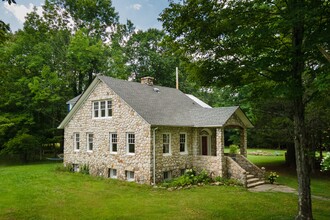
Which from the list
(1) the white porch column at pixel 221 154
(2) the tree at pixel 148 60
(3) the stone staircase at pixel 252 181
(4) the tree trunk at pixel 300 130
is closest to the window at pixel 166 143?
(1) the white porch column at pixel 221 154

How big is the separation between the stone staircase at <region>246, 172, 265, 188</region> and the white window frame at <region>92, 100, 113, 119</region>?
33.7 feet

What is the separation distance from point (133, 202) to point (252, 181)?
8125 mm

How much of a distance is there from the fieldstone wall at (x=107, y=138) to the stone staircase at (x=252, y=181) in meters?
6.00

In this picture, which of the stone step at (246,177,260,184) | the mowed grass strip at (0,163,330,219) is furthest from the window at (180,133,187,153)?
the stone step at (246,177,260,184)

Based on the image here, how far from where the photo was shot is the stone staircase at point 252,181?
16.9 metres

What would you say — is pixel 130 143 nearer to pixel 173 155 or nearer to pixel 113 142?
pixel 113 142

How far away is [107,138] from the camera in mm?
20047

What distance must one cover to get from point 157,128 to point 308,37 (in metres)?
10.9

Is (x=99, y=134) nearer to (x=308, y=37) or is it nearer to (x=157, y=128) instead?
(x=157, y=128)

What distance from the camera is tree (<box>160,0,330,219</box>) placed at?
8.25 meters

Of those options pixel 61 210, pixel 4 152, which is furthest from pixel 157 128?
pixel 4 152

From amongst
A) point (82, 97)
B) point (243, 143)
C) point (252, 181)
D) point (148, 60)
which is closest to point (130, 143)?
point (82, 97)

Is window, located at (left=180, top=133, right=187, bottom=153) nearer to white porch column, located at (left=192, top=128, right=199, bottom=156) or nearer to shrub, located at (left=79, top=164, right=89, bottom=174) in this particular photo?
white porch column, located at (left=192, top=128, right=199, bottom=156)

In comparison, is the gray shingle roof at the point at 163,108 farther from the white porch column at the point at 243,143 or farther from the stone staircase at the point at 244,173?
the stone staircase at the point at 244,173
